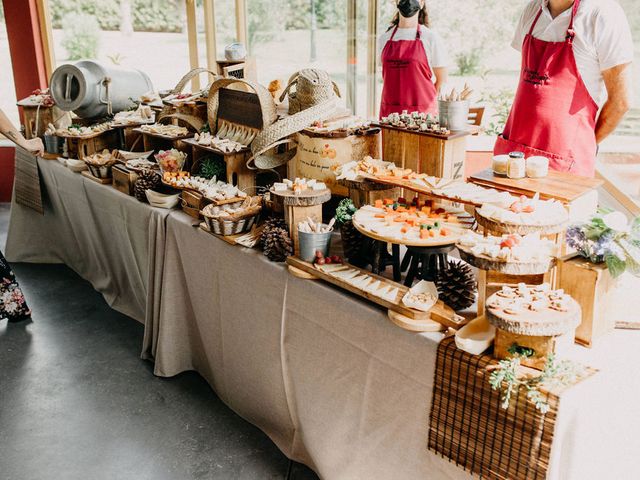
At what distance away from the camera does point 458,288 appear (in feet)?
6.17

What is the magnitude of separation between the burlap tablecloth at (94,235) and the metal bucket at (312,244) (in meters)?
1.04

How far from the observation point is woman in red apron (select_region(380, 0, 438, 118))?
3.79 meters

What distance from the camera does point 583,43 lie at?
7.45 ft

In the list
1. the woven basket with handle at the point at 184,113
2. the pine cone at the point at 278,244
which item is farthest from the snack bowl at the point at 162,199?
the pine cone at the point at 278,244

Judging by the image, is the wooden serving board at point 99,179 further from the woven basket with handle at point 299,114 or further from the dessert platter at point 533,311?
the dessert platter at point 533,311

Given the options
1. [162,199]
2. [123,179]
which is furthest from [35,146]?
[162,199]

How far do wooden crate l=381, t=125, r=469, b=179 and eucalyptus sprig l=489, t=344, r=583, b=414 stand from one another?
0.89 metres

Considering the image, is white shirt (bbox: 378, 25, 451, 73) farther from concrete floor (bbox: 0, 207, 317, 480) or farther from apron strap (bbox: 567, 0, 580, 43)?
concrete floor (bbox: 0, 207, 317, 480)

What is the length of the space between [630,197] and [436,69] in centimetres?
145

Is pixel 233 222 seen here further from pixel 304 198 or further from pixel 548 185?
pixel 548 185

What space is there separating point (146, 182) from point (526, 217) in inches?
82.7

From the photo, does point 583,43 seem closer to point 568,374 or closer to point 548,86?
point 548,86

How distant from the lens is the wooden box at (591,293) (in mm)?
1631

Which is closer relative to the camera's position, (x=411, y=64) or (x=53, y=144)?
(x=411, y=64)
